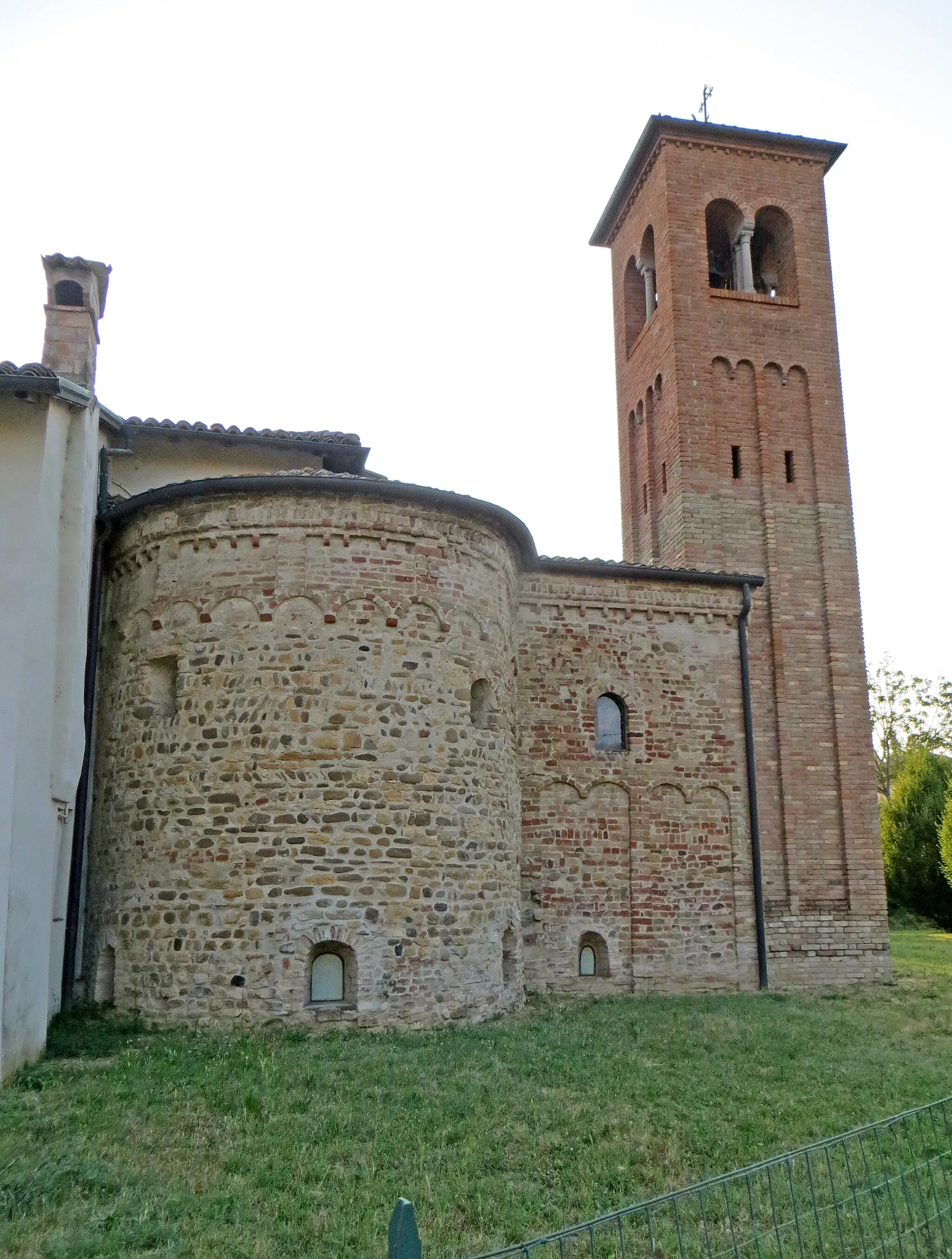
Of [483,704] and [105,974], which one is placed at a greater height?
[483,704]

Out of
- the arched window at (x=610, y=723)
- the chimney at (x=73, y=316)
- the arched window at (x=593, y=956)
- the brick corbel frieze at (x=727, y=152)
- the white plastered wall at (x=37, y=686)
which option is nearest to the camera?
the white plastered wall at (x=37, y=686)

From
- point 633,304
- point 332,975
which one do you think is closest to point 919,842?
point 633,304

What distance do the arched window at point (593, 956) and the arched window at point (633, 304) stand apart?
12733mm

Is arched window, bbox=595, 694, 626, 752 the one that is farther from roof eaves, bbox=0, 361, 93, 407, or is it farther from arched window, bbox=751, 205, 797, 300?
arched window, bbox=751, 205, 797, 300

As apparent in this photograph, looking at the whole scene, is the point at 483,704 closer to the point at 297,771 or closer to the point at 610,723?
the point at 297,771

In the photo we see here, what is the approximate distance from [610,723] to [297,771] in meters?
5.87

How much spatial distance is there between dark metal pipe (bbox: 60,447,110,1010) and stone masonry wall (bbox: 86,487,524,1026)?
0.15 metres

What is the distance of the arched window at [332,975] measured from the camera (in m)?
10.2

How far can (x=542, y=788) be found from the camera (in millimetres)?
14094

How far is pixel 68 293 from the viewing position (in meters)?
11.6

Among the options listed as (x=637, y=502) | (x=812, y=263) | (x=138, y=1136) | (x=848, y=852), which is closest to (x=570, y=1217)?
(x=138, y=1136)

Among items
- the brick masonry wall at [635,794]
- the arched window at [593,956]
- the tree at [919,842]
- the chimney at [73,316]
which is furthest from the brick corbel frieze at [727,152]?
the tree at [919,842]

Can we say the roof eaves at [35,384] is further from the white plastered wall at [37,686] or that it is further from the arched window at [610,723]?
the arched window at [610,723]

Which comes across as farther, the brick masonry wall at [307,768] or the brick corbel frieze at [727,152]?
the brick corbel frieze at [727,152]
